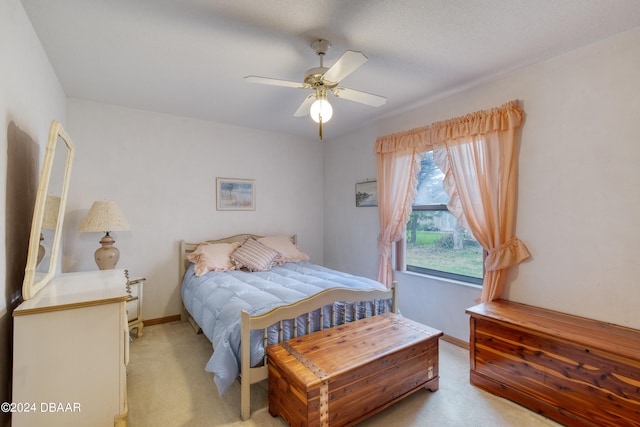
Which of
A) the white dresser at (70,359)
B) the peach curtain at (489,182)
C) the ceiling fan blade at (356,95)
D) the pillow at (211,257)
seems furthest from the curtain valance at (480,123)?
the white dresser at (70,359)

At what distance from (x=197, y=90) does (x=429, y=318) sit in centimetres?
339

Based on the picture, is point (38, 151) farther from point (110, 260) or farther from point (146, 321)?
point (146, 321)

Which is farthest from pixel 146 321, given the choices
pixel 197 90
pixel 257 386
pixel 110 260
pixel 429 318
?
pixel 429 318

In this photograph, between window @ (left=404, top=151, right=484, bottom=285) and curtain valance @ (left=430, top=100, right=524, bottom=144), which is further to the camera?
window @ (left=404, top=151, right=484, bottom=285)

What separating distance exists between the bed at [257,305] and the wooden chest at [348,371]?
0.12m

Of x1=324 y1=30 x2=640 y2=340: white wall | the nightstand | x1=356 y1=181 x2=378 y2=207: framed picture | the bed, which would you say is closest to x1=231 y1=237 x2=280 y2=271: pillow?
the bed

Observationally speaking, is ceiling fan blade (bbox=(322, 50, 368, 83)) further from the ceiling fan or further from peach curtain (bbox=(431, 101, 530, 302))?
peach curtain (bbox=(431, 101, 530, 302))

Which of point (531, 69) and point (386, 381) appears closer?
point (386, 381)

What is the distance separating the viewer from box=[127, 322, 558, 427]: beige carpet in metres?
1.90

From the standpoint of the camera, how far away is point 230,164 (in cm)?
403

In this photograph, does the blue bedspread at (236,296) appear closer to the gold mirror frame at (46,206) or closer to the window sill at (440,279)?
the window sill at (440,279)

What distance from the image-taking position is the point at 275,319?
198 cm

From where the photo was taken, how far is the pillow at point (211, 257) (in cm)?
335

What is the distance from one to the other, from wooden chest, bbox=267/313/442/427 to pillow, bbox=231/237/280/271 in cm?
149
